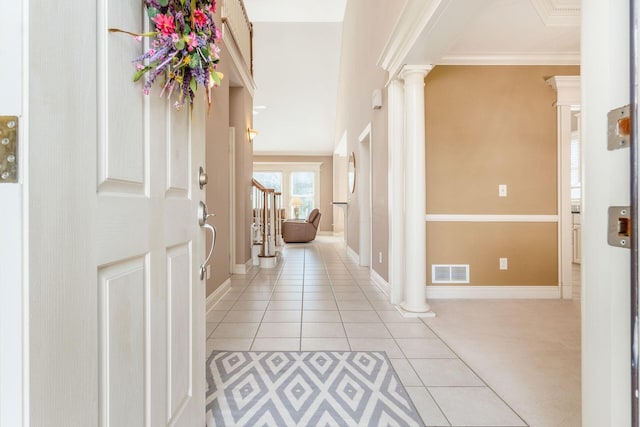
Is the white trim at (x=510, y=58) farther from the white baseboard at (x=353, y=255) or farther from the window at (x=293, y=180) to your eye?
the window at (x=293, y=180)

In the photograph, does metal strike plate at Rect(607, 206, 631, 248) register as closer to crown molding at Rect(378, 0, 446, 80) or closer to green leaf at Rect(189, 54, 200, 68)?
green leaf at Rect(189, 54, 200, 68)

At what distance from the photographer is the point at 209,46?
0.92 metres

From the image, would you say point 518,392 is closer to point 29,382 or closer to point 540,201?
point 29,382

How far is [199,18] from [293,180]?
9.81m

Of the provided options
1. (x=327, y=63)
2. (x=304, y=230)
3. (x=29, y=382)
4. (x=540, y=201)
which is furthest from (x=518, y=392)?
(x=327, y=63)

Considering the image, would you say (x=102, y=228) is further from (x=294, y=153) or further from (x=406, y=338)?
(x=294, y=153)

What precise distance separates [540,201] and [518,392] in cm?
227

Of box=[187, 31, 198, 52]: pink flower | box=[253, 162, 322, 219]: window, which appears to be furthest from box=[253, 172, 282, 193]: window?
box=[187, 31, 198, 52]: pink flower

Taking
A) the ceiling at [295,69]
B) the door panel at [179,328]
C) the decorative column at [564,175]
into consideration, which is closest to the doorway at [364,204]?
the decorative column at [564,175]

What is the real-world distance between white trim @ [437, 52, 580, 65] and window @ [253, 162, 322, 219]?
755 cm

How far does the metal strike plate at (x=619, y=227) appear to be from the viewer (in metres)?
0.64

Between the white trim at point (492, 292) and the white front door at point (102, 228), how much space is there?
105 inches

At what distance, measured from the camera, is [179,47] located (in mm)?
813
